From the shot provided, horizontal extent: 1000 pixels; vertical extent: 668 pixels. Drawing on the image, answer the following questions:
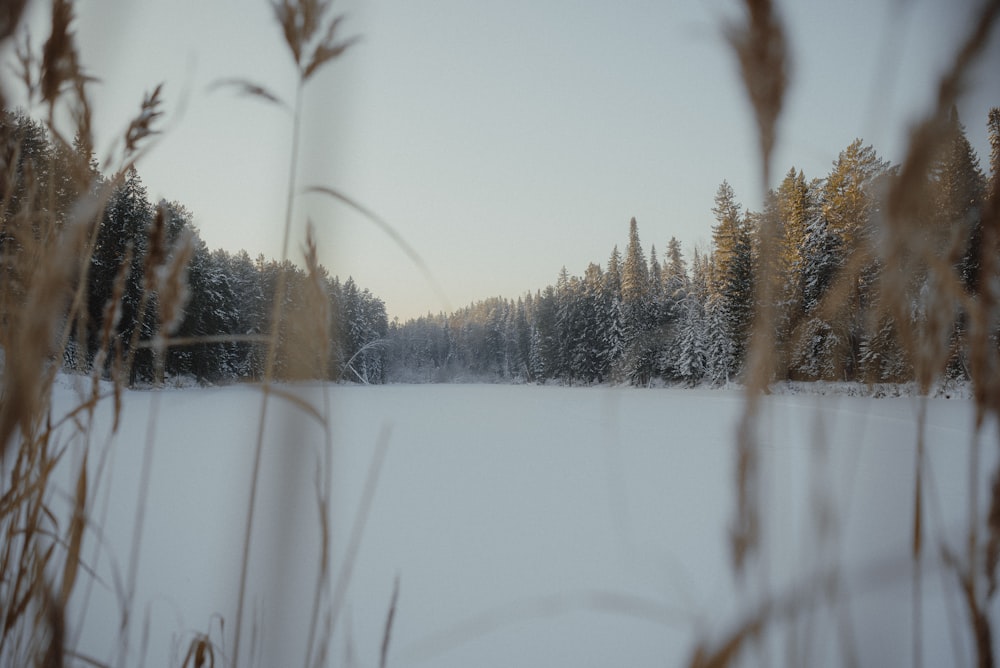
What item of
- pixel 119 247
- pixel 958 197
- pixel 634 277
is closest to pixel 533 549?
pixel 958 197

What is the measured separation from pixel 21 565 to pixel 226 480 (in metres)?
4.32

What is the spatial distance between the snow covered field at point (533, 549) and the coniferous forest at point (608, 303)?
0.13 meters

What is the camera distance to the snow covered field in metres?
0.39

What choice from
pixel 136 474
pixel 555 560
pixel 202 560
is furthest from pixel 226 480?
pixel 555 560

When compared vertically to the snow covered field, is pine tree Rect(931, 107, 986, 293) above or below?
above

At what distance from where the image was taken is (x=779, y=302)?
30.5 inches

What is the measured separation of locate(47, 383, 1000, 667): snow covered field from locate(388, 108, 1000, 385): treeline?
138mm

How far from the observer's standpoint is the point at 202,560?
249 cm

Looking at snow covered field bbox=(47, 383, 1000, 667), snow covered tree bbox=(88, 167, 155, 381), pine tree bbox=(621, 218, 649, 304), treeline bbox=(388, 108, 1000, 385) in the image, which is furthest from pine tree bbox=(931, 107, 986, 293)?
pine tree bbox=(621, 218, 649, 304)

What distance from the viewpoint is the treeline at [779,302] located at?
49 cm

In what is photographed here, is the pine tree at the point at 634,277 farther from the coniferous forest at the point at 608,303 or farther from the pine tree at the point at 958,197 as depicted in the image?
the pine tree at the point at 958,197

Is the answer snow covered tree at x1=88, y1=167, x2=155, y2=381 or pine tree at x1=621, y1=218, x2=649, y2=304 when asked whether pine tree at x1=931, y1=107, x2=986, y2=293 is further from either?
pine tree at x1=621, y1=218, x2=649, y2=304

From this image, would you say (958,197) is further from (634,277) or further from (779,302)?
(634,277)

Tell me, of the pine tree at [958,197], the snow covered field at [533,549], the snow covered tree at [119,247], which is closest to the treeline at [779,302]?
the pine tree at [958,197]
